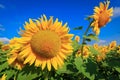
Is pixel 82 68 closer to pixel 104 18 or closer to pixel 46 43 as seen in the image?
pixel 46 43

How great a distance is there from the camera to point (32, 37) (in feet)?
12.8

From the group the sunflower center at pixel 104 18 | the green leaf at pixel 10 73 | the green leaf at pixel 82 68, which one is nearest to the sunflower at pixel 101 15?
the sunflower center at pixel 104 18

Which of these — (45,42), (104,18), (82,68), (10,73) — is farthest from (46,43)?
(104,18)

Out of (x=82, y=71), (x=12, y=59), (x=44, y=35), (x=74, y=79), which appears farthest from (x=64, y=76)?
(x=44, y=35)

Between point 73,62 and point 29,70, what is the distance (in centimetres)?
86

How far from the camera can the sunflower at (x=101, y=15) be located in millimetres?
5637

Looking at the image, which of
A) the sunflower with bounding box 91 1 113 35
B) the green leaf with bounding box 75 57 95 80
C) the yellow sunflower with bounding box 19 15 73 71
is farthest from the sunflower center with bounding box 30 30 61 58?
the sunflower with bounding box 91 1 113 35

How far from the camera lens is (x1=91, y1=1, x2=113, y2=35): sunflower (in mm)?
5637

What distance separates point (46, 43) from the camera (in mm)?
3754

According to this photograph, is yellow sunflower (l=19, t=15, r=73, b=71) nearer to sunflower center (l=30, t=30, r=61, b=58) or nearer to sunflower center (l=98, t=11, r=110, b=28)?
sunflower center (l=30, t=30, r=61, b=58)

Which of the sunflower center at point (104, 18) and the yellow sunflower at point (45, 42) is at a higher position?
the sunflower center at point (104, 18)

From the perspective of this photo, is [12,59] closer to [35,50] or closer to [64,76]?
[35,50]

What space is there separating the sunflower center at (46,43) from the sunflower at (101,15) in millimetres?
1908

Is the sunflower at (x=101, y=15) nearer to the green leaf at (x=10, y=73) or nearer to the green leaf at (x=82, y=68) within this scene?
the green leaf at (x=82, y=68)
